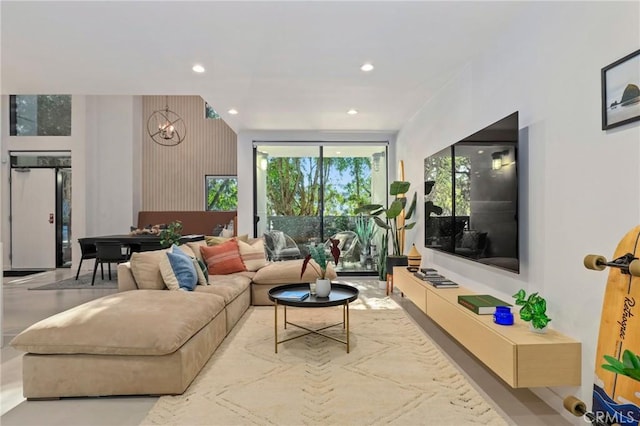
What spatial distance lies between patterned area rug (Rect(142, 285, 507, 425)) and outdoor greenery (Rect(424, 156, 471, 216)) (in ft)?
4.00

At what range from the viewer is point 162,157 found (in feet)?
30.4

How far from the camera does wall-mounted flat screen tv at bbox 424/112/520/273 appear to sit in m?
2.46

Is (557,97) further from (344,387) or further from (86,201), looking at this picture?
(86,201)

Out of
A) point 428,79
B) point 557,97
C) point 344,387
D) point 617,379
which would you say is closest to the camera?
point 617,379

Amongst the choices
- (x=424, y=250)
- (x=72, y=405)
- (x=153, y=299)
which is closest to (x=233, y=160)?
(x=424, y=250)

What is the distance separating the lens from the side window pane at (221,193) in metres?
9.38

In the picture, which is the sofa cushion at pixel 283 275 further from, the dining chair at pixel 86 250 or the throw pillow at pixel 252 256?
the dining chair at pixel 86 250

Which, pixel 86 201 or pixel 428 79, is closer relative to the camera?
pixel 428 79

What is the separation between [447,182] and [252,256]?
258 cm

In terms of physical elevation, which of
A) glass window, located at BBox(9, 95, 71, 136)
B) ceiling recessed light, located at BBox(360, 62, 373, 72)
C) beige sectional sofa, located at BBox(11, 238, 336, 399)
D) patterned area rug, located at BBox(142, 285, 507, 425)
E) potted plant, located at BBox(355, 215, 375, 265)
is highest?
glass window, located at BBox(9, 95, 71, 136)

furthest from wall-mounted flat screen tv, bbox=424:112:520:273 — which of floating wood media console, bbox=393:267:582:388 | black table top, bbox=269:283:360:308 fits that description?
black table top, bbox=269:283:360:308

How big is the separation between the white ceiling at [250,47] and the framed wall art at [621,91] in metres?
0.97

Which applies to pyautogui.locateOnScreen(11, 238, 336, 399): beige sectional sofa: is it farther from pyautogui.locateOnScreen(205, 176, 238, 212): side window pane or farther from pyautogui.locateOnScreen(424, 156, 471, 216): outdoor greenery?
pyautogui.locateOnScreen(205, 176, 238, 212): side window pane

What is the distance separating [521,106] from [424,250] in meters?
2.56
